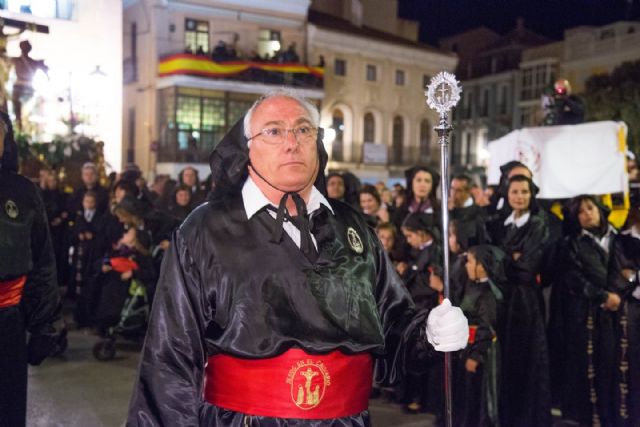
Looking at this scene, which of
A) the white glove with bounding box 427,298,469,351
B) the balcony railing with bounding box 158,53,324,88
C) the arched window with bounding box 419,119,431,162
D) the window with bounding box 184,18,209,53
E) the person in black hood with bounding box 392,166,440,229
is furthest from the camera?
the arched window with bounding box 419,119,431,162

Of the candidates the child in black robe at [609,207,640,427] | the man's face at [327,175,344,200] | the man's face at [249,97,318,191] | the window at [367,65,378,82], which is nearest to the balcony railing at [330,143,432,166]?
the window at [367,65,378,82]

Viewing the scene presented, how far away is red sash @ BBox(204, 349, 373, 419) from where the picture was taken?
2564 millimetres

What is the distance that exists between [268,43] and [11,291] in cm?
2951

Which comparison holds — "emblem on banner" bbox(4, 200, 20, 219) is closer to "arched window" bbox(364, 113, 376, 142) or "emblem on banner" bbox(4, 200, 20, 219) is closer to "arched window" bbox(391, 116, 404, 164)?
"arched window" bbox(364, 113, 376, 142)

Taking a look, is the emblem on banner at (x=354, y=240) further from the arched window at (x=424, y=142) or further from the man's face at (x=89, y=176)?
the arched window at (x=424, y=142)

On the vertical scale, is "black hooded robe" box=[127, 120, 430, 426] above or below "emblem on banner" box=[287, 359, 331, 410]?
above

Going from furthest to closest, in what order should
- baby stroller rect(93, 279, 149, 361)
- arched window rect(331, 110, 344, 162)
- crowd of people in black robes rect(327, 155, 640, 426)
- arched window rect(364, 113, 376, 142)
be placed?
1. arched window rect(364, 113, 376, 142)
2. arched window rect(331, 110, 344, 162)
3. baby stroller rect(93, 279, 149, 361)
4. crowd of people in black robes rect(327, 155, 640, 426)

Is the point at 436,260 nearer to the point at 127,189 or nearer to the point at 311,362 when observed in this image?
the point at 311,362

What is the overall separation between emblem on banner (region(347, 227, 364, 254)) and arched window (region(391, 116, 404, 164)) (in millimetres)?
35915

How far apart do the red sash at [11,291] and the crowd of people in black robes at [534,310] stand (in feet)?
9.99

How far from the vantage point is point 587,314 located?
5.80 metres

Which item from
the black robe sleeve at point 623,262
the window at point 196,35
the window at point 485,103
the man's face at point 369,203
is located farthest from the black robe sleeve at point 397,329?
the window at point 485,103

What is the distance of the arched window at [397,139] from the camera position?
38.8m

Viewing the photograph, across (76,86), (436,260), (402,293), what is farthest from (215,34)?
(402,293)
